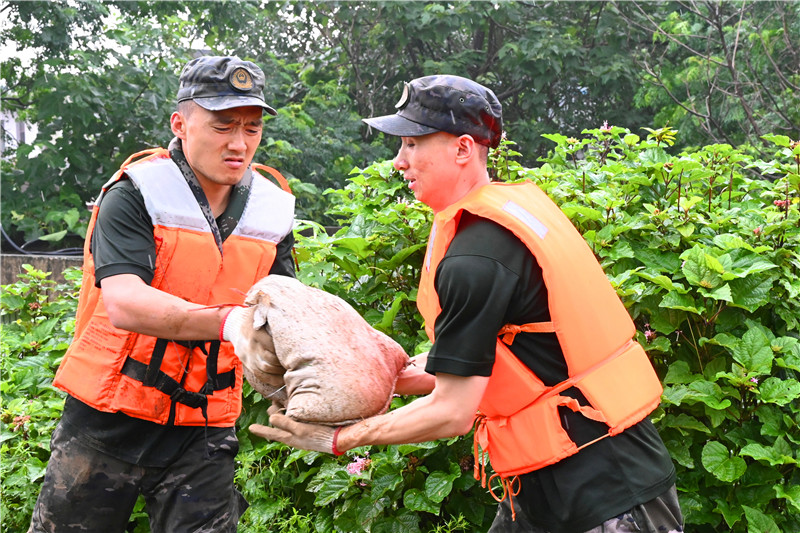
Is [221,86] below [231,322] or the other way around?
the other way around

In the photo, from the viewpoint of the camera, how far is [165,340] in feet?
9.27

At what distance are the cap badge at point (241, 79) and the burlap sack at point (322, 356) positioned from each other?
0.80m

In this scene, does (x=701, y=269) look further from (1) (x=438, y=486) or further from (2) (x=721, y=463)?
(1) (x=438, y=486)

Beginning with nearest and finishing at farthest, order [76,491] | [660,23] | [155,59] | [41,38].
Result: [76,491], [41,38], [155,59], [660,23]

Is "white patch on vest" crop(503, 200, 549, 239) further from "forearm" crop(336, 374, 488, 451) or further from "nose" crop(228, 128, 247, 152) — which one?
"nose" crop(228, 128, 247, 152)

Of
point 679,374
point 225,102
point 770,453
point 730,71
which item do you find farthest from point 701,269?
point 730,71

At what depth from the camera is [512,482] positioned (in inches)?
87.9

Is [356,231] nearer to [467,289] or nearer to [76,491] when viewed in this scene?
[76,491]

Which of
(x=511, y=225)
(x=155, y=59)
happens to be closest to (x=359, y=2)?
(x=155, y=59)

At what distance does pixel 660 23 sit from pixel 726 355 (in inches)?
385

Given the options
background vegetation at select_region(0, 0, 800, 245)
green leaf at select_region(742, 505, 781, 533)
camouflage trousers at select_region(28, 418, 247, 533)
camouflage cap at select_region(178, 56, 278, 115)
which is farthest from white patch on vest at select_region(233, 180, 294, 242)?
background vegetation at select_region(0, 0, 800, 245)

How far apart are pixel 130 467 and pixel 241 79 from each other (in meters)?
1.49

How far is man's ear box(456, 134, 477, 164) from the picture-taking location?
2.17 m

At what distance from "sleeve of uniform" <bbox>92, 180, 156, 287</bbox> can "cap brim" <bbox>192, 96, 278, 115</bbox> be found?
1.30 feet
